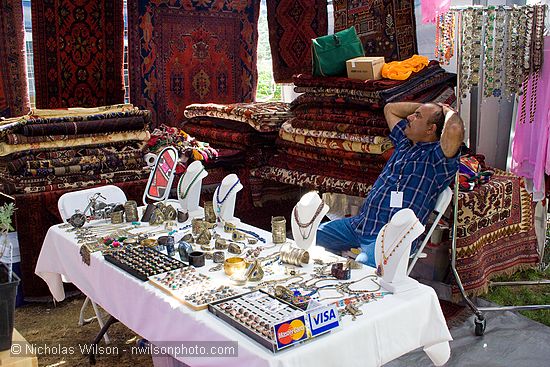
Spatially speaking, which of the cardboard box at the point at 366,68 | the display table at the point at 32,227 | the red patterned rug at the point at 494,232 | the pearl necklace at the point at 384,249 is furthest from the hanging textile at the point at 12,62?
the pearl necklace at the point at 384,249

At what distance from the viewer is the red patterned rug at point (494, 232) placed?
3.63 metres

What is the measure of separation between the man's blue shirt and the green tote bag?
38.6 inches

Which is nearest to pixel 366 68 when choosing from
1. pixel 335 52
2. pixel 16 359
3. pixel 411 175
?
pixel 335 52

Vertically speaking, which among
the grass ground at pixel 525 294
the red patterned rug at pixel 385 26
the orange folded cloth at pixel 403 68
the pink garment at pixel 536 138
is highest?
the red patterned rug at pixel 385 26

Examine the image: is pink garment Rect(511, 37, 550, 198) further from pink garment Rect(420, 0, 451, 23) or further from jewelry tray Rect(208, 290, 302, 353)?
jewelry tray Rect(208, 290, 302, 353)

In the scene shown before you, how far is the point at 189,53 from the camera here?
5.66 metres

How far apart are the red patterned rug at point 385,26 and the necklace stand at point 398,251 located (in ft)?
9.03

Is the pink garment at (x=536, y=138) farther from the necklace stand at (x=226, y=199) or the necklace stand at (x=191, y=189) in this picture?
the necklace stand at (x=191, y=189)

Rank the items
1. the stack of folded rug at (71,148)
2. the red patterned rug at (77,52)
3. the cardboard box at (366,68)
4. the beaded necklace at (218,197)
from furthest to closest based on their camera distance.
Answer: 1. the red patterned rug at (77,52)
2. the cardboard box at (366,68)
3. the stack of folded rug at (71,148)
4. the beaded necklace at (218,197)

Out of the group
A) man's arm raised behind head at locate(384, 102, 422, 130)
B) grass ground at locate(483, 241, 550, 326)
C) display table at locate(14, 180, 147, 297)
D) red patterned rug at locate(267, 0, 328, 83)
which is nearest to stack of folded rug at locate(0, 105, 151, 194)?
display table at locate(14, 180, 147, 297)

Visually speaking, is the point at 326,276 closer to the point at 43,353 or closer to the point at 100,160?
the point at 43,353

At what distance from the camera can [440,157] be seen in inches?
126

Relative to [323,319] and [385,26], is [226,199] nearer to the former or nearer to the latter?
[323,319]

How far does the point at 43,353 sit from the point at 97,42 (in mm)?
2726
